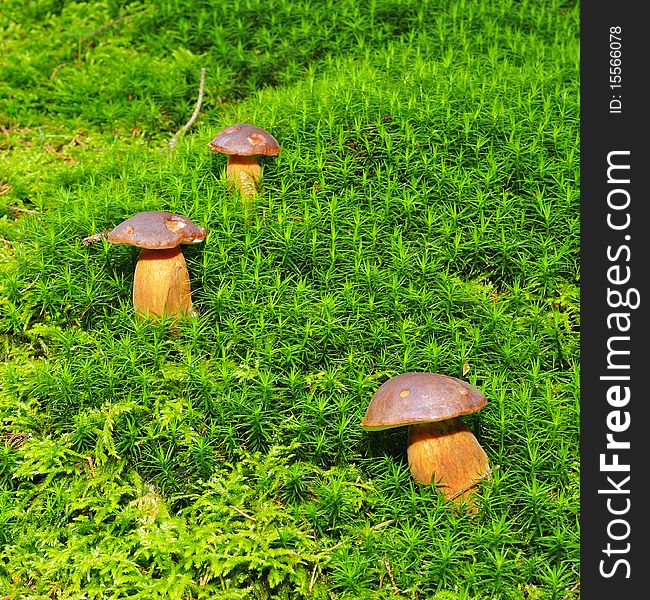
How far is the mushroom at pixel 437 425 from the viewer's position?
2904 millimetres

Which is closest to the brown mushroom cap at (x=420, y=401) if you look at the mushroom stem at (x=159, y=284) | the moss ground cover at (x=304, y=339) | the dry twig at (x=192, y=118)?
the moss ground cover at (x=304, y=339)

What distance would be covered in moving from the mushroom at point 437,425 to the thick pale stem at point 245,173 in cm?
199

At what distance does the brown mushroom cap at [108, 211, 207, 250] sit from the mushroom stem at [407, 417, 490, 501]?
5.31 ft

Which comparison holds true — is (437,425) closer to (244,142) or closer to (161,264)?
(161,264)

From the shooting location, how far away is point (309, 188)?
4.61m

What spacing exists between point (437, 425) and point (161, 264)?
68.3 inches

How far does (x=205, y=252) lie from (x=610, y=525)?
2543 millimetres

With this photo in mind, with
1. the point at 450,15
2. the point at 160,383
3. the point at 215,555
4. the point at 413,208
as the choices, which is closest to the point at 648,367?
the point at 413,208

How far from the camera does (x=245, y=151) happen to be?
4418 mm

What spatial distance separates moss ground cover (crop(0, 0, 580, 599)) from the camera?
3.00m

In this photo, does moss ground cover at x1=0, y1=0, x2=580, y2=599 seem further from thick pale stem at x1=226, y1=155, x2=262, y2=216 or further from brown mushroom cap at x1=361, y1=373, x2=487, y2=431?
brown mushroom cap at x1=361, y1=373, x2=487, y2=431

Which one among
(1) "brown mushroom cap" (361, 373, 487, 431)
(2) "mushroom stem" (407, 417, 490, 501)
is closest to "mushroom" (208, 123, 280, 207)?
(1) "brown mushroom cap" (361, 373, 487, 431)

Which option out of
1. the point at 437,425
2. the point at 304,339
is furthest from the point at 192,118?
the point at 437,425

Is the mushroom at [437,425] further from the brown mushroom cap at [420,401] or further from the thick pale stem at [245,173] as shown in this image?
the thick pale stem at [245,173]
